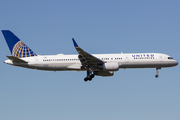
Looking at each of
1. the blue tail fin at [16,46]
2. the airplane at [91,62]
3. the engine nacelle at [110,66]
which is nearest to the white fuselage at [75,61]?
the airplane at [91,62]

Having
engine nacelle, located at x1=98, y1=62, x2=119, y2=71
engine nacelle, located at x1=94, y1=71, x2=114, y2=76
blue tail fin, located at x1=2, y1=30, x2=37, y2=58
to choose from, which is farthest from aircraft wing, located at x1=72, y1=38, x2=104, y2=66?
blue tail fin, located at x1=2, y1=30, x2=37, y2=58

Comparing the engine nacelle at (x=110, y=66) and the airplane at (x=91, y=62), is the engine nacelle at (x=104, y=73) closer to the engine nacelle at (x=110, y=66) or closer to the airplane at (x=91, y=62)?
the airplane at (x=91, y=62)

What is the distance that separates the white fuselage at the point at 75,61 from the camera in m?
67.1

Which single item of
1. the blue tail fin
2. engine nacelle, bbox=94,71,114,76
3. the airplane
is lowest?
engine nacelle, bbox=94,71,114,76

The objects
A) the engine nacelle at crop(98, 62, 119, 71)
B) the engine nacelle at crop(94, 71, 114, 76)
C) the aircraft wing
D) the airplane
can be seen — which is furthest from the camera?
the engine nacelle at crop(94, 71, 114, 76)

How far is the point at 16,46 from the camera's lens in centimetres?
7062

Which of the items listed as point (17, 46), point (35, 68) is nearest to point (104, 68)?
point (35, 68)

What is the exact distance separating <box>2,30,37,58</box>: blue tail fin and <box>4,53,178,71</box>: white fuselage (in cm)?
181

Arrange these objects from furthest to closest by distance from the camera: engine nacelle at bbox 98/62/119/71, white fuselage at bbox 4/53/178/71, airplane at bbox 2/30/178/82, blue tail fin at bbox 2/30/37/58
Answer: blue tail fin at bbox 2/30/37/58
white fuselage at bbox 4/53/178/71
airplane at bbox 2/30/178/82
engine nacelle at bbox 98/62/119/71

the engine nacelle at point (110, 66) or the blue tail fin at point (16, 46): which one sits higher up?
the blue tail fin at point (16, 46)

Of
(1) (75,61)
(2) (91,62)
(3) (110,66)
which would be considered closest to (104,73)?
(3) (110,66)

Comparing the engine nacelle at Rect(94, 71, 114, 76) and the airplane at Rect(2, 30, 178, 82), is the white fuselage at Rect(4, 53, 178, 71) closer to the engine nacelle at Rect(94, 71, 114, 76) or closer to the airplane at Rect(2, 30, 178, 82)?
Result: the airplane at Rect(2, 30, 178, 82)

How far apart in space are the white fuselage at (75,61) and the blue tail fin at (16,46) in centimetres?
181

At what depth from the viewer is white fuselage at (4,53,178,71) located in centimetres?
6706
